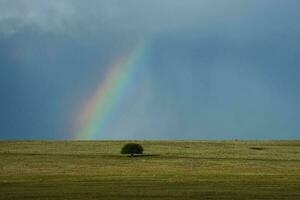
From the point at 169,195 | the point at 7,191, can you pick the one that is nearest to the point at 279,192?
the point at 169,195

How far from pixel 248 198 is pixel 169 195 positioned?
4.40 metres

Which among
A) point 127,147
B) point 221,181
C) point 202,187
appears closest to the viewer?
point 202,187

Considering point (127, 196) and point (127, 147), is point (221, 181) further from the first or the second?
point (127, 147)

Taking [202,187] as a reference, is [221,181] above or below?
above

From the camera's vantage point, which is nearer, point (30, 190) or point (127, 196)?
point (127, 196)

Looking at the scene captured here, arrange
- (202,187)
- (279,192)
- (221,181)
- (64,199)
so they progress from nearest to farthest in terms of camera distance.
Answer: (64,199) → (279,192) → (202,187) → (221,181)

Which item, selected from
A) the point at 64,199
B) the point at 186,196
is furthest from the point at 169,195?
the point at 64,199

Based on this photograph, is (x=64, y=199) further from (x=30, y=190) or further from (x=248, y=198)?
(x=248, y=198)

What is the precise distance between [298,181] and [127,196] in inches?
668

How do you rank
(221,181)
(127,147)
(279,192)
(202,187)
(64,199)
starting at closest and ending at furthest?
1. (64,199)
2. (279,192)
3. (202,187)
4. (221,181)
5. (127,147)

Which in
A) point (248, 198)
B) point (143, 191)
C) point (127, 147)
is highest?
point (127, 147)

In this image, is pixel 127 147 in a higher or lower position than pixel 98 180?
higher

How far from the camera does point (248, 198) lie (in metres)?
34.3

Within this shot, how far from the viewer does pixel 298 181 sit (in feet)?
155
